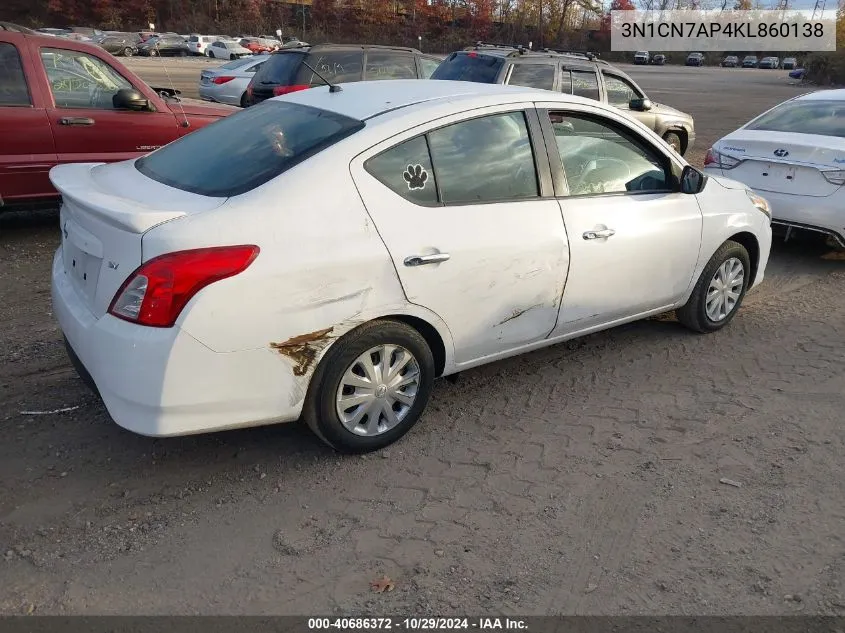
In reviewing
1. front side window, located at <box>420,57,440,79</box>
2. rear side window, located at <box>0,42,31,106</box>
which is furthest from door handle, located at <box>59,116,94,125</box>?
front side window, located at <box>420,57,440,79</box>

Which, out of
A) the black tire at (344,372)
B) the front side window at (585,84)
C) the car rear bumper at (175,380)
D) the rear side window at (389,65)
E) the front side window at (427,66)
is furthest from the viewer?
the front side window at (427,66)

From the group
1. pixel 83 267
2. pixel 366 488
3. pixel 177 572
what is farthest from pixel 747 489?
pixel 83 267

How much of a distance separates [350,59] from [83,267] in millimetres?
8408

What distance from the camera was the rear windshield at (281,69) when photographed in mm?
10398

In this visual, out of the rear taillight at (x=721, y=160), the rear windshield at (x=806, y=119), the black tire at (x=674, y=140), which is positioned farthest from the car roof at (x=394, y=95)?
the black tire at (x=674, y=140)

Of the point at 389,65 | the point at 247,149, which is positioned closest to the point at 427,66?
the point at 389,65

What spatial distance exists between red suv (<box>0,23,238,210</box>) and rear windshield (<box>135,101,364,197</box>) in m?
3.05

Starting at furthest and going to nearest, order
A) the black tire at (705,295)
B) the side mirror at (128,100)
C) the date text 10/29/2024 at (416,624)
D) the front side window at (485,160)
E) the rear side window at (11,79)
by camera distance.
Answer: the side mirror at (128,100) < the rear side window at (11,79) < the black tire at (705,295) < the front side window at (485,160) < the date text 10/29/2024 at (416,624)

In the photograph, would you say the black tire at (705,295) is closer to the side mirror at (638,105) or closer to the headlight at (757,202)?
the headlight at (757,202)

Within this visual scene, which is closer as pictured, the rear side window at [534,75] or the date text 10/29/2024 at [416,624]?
the date text 10/29/2024 at [416,624]

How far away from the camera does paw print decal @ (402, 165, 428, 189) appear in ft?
11.2

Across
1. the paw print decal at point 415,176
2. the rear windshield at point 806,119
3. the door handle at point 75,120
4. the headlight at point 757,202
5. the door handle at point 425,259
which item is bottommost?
the door handle at point 425,259

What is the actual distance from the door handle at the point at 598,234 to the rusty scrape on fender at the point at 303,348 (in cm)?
162
